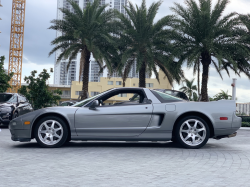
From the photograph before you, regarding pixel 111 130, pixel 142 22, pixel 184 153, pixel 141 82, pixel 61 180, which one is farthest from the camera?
pixel 141 82

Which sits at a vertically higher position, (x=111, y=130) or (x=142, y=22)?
(x=142, y=22)

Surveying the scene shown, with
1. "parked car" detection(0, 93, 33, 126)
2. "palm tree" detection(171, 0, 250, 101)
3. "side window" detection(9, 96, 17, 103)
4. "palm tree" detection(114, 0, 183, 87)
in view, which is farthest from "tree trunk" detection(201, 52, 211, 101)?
"side window" detection(9, 96, 17, 103)

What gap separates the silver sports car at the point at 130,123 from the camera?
7035mm

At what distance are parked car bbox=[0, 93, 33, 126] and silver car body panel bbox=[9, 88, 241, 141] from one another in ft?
21.7

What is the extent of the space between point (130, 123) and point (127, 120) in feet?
0.30

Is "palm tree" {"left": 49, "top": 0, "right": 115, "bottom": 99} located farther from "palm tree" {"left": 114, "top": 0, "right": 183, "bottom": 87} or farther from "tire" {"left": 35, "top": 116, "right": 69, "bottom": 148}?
"tire" {"left": 35, "top": 116, "right": 69, "bottom": 148}

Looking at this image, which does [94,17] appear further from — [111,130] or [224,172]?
[224,172]

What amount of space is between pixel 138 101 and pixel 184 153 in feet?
5.08

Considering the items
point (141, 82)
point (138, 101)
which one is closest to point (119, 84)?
point (141, 82)

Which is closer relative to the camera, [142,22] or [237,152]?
[237,152]

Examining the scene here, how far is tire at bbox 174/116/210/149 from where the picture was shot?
710 centimetres

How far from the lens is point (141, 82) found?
26.0 meters

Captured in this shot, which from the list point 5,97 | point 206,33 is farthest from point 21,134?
point 206,33

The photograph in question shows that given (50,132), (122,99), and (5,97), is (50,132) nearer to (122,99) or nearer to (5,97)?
(122,99)
